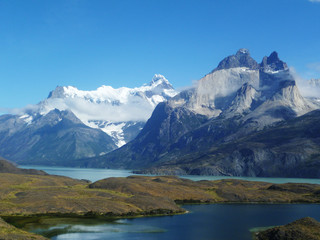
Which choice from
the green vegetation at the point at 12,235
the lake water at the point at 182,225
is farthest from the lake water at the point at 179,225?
the green vegetation at the point at 12,235

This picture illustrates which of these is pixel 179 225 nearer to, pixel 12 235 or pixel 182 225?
pixel 182 225

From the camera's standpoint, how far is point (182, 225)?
13550 cm

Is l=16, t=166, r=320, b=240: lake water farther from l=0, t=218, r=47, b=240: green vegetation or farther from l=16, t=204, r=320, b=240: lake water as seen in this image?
l=0, t=218, r=47, b=240: green vegetation

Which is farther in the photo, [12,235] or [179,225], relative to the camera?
[179,225]

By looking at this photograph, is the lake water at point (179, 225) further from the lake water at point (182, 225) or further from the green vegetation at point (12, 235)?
the green vegetation at point (12, 235)

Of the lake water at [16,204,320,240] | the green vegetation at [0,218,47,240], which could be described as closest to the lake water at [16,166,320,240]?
the lake water at [16,204,320,240]

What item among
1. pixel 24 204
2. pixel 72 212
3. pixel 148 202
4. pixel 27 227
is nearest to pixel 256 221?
pixel 148 202

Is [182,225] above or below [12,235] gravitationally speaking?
above

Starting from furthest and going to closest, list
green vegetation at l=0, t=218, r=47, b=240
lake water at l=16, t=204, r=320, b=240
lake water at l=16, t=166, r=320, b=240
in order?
lake water at l=16, t=166, r=320, b=240
lake water at l=16, t=204, r=320, b=240
green vegetation at l=0, t=218, r=47, b=240

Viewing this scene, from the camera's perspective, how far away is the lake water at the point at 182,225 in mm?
116250

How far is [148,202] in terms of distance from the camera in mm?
170125

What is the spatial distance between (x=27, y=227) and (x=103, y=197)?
209 feet

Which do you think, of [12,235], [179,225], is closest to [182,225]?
[179,225]

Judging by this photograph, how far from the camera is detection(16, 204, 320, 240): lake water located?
116250 millimetres
